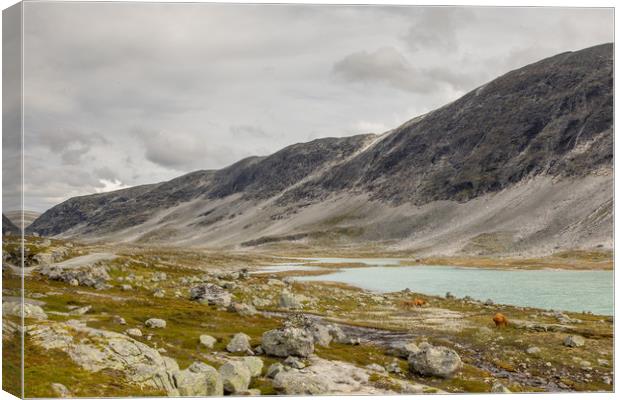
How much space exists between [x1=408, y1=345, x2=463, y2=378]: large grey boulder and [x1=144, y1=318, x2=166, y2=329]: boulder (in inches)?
650

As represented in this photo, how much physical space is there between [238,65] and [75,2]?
40.5ft

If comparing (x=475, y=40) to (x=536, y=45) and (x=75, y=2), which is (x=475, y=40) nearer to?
(x=536, y=45)

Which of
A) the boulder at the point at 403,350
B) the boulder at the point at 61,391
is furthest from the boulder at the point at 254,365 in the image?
the boulder at the point at 403,350

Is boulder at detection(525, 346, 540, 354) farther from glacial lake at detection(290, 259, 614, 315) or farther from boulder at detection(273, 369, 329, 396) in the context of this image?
glacial lake at detection(290, 259, 614, 315)

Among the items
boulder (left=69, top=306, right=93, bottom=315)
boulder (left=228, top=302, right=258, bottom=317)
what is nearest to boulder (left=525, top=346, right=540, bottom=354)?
boulder (left=228, top=302, right=258, bottom=317)

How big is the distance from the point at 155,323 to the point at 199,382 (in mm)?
11310

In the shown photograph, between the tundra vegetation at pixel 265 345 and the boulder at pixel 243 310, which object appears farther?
the boulder at pixel 243 310

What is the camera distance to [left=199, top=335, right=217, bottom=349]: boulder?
31384 mm

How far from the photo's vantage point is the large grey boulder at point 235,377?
82.6 feet

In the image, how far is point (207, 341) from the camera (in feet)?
104

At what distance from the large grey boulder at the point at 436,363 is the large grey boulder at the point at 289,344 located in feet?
20.7

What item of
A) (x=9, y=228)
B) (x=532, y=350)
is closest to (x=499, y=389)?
(x=532, y=350)

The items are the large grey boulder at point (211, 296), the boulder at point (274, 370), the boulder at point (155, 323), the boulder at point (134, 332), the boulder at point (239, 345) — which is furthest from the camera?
the large grey boulder at point (211, 296)

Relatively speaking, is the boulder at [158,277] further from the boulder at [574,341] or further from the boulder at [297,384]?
the boulder at [574,341]
